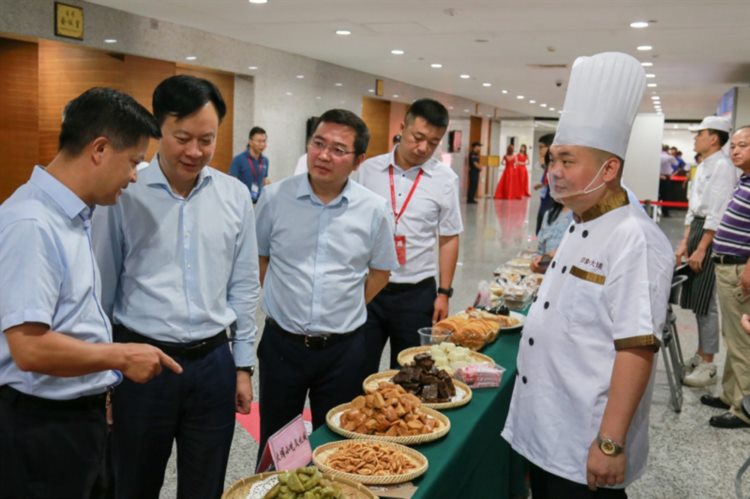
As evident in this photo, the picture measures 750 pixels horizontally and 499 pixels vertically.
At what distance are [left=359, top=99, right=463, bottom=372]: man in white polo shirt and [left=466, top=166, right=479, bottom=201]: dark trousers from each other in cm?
1794

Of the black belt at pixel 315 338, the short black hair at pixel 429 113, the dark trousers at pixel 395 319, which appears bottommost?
the dark trousers at pixel 395 319

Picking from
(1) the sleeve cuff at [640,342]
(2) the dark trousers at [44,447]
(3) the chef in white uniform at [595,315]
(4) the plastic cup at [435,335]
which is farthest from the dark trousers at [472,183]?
(2) the dark trousers at [44,447]

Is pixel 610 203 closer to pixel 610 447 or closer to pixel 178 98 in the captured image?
pixel 610 447

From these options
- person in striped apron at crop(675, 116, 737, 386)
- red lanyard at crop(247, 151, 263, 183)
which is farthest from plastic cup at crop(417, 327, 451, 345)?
red lanyard at crop(247, 151, 263, 183)

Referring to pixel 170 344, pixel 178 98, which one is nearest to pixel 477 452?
pixel 170 344

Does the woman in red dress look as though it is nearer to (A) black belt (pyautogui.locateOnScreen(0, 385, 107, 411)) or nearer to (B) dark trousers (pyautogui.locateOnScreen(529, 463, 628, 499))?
(B) dark trousers (pyautogui.locateOnScreen(529, 463, 628, 499))

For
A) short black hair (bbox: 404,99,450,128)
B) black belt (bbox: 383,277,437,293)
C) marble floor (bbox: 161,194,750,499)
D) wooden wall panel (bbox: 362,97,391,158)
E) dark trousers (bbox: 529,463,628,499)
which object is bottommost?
marble floor (bbox: 161,194,750,499)

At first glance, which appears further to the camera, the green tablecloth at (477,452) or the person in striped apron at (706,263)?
the person in striped apron at (706,263)

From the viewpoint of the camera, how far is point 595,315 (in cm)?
187

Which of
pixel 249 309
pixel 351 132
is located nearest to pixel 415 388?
pixel 249 309

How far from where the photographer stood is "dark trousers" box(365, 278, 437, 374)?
10.9 ft

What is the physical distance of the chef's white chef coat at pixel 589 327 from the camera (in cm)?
181

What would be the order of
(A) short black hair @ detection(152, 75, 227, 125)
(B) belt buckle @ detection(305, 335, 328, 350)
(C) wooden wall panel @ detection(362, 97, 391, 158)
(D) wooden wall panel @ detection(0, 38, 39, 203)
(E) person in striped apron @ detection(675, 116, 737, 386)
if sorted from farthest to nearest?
(C) wooden wall panel @ detection(362, 97, 391, 158) → (D) wooden wall panel @ detection(0, 38, 39, 203) → (E) person in striped apron @ detection(675, 116, 737, 386) → (B) belt buckle @ detection(305, 335, 328, 350) → (A) short black hair @ detection(152, 75, 227, 125)

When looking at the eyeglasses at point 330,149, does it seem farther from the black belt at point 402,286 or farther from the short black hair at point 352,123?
the black belt at point 402,286
